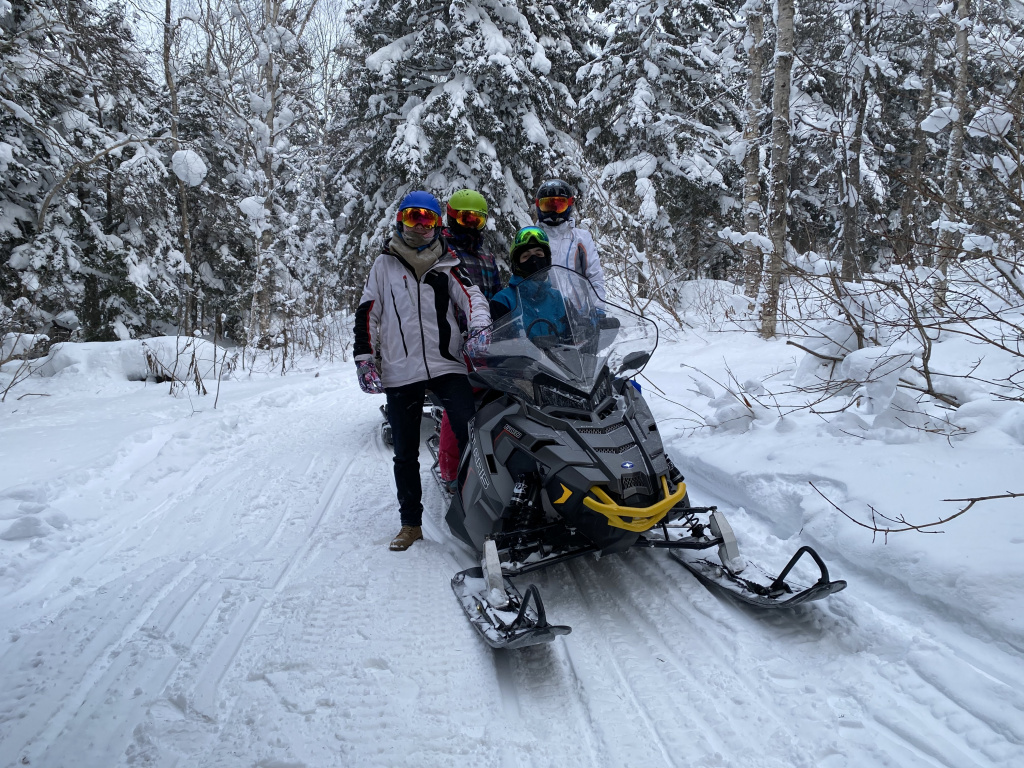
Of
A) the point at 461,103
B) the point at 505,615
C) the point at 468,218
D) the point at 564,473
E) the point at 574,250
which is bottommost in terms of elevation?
the point at 505,615

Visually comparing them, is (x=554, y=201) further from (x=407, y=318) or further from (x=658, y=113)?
(x=658, y=113)

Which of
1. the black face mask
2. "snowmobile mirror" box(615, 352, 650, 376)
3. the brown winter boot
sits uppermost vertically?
the black face mask

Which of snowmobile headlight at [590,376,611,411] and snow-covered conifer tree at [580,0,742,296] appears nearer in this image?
snowmobile headlight at [590,376,611,411]

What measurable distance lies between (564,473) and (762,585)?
1.03 meters

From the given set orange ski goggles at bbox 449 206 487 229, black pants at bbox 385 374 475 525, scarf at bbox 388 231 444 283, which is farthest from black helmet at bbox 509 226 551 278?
orange ski goggles at bbox 449 206 487 229

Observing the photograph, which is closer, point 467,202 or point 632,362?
point 632,362

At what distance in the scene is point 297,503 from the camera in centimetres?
435

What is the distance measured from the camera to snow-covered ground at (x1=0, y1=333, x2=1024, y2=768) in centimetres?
197

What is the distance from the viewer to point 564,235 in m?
4.67

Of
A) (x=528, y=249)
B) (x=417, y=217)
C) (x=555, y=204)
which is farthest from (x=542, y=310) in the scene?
(x=555, y=204)

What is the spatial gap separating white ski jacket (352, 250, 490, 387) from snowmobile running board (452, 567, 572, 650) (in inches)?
49.7

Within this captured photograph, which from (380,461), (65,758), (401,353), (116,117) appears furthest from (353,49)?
(65,758)

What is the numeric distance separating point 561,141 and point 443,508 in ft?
33.8

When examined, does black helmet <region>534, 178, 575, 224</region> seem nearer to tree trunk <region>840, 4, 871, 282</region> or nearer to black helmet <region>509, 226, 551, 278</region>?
black helmet <region>509, 226, 551, 278</region>
